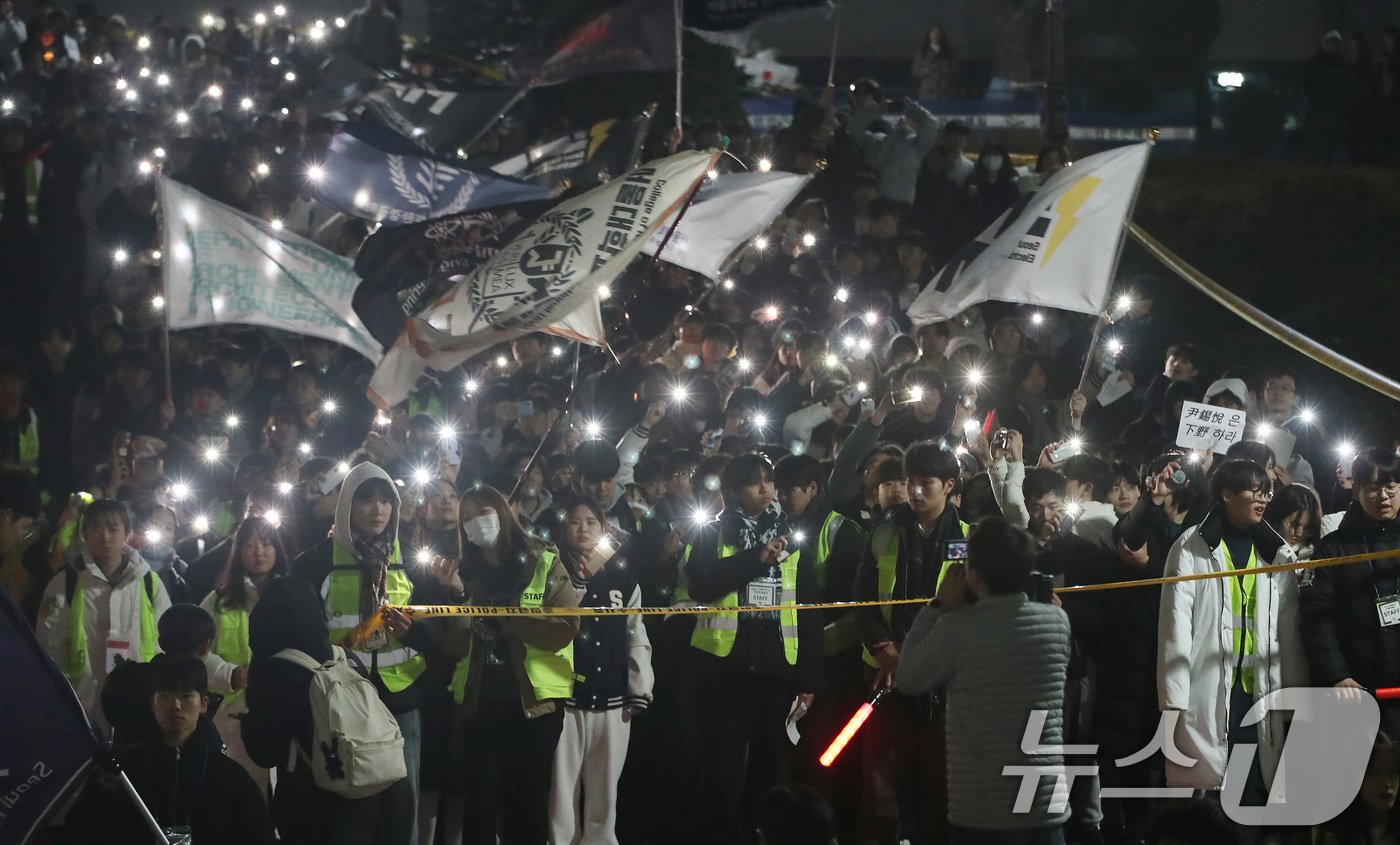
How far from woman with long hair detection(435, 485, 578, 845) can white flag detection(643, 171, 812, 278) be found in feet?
14.2

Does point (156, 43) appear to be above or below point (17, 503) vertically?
above

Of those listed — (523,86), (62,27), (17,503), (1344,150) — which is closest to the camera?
(17,503)

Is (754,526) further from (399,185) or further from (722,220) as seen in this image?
(399,185)

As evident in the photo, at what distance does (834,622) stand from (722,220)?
4.55 metres

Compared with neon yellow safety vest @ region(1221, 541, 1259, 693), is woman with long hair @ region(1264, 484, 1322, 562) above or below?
above

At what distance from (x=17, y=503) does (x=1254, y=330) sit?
11316mm

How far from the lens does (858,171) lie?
16266 mm

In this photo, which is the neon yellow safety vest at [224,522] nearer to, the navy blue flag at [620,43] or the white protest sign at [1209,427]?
the navy blue flag at [620,43]

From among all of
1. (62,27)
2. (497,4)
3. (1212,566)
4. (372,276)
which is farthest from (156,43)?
(1212,566)

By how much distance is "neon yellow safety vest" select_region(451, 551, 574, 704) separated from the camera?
8617 millimetres

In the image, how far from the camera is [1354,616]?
826 centimetres

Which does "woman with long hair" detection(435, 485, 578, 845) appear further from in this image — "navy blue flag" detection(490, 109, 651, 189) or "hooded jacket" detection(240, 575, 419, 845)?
"navy blue flag" detection(490, 109, 651, 189)

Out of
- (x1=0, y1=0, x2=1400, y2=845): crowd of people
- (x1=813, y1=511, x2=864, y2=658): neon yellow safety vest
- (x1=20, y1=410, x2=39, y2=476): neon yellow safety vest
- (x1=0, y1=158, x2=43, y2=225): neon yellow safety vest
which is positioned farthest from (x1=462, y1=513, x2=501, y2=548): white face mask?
(x1=0, y1=158, x2=43, y2=225): neon yellow safety vest

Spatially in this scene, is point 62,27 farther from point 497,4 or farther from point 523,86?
point 523,86
